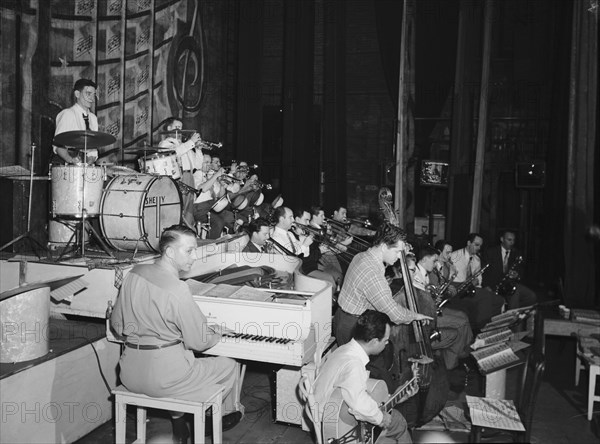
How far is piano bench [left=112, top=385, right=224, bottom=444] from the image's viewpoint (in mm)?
3277

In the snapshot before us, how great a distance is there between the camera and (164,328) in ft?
10.9

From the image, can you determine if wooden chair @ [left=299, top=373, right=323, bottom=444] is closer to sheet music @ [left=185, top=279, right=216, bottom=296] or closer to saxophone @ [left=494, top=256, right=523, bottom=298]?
sheet music @ [left=185, top=279, right=216, bottom=296]

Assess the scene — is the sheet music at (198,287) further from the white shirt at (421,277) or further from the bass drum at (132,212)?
the white shirt at (421,277)

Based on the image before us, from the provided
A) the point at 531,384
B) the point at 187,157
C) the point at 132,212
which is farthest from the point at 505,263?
the point at 132,212

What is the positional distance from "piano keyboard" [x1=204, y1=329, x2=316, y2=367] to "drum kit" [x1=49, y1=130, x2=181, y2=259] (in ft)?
4.32

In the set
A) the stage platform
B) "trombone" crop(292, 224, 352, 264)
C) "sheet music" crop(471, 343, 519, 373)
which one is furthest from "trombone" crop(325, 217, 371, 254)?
the stage platform

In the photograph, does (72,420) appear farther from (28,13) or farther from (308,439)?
(28,13)

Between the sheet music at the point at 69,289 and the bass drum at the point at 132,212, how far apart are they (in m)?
0.55

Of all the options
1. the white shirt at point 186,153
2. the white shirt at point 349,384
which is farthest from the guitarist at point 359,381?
the white shirt at point 186,153

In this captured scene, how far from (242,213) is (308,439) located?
413 cm

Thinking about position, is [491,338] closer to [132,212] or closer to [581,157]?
[132,212]

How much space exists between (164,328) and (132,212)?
5.09 ft

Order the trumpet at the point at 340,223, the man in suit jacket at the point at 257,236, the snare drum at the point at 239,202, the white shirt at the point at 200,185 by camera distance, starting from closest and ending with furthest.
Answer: the man in suit jacket at the point at 257,236 < the white shirt at the point at 200,185 < the snare drum at the point at 239,202 < the trumpet at the point at 340,223

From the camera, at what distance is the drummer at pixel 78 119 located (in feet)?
16.1
